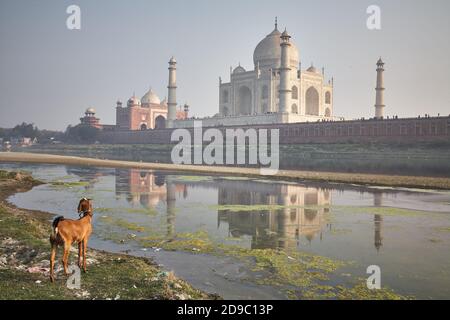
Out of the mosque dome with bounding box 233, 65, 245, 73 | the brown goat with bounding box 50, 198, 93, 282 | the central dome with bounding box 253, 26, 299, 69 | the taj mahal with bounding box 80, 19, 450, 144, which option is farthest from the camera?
the mosque dome with bounding box 233, 65, 245, 73

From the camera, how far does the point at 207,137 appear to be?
61281mm

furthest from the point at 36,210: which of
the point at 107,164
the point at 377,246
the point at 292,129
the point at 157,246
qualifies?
the point at 292,129

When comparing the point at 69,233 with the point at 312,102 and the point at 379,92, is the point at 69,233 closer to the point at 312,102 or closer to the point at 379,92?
the point at 379,92

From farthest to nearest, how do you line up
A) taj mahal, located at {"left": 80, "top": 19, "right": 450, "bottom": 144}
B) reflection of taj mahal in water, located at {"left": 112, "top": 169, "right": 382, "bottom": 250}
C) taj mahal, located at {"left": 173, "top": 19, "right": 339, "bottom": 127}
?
taj mahal, located at {"left": 173, "top": 19, "right": 339, "bottom": 127} < taj mahal, located at {"left": 80, "top": 19, "right": 450, "bottom": 144} < reflection of taj mahal in water, located at {"left": 112, "top": 169, "right": 382, "bottom": 250}

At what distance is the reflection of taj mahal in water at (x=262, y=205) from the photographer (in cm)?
962

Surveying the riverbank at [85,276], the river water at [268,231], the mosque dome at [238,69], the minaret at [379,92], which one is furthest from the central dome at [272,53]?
the riverbank at [85,276]

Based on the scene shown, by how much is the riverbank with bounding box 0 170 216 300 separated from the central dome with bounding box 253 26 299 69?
61.6 meters

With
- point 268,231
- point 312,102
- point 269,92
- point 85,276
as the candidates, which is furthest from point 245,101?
point 85,276

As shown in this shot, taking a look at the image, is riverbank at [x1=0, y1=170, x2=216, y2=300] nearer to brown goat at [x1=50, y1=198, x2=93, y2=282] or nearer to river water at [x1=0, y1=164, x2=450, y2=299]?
brown goat at [x1=50, y1=198, x2=93, y2=282]

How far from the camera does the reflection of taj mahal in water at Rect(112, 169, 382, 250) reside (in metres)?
9.62

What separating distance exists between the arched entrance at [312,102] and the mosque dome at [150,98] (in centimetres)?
3565

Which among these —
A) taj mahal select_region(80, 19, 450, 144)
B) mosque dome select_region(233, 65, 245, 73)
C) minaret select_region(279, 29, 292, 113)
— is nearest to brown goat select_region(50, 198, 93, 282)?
taj mahal select_region(80, 19, 450, 144)

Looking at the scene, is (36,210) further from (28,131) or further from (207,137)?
(28,131)

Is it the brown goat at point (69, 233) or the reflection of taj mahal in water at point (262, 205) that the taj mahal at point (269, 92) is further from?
the brown goat at point (69, 233)
